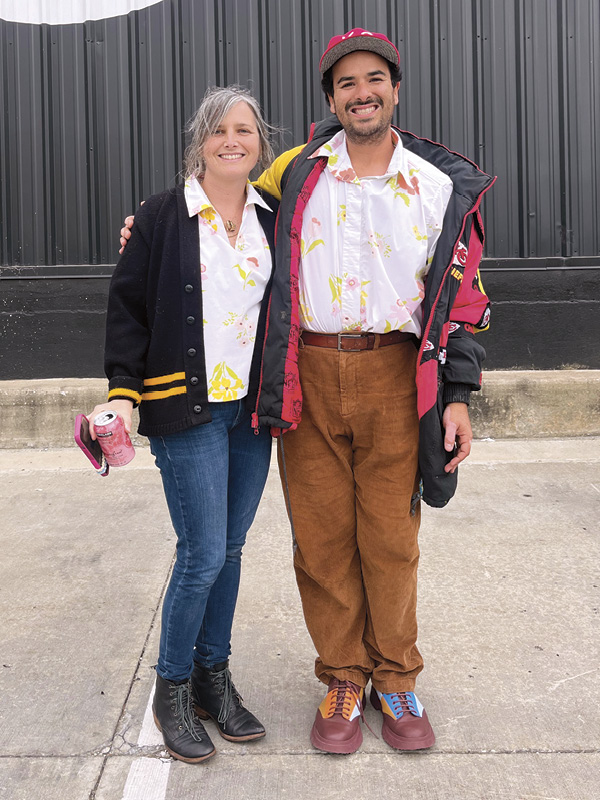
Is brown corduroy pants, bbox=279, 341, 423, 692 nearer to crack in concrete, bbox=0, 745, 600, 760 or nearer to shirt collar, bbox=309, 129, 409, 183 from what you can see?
crack in concrete, bbox=0, 745, 600, 760

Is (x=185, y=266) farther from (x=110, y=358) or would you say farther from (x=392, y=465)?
(x=392, y=465)

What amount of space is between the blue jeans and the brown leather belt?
29 cm

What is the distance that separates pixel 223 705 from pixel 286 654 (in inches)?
20.8

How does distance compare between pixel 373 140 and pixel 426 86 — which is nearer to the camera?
pixel 373 140

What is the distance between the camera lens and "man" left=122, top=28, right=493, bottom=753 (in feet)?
7.97

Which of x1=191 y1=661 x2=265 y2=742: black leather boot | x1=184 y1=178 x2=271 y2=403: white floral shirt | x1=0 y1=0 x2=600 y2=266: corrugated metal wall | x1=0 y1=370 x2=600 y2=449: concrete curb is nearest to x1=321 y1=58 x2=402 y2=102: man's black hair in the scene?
x1=184 y1=178 x2=271 y2=403: white floral shirt

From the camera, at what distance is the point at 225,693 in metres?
2.62

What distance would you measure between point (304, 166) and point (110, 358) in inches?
32.1

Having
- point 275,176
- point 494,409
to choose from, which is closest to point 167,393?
point 275,176

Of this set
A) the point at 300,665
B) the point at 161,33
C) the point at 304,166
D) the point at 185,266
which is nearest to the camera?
the point at 185,266

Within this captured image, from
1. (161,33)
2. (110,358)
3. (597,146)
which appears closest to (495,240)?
(597,146)

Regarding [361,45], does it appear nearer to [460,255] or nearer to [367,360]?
[460,255]

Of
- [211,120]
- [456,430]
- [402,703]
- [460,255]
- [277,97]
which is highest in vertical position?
[277,97]

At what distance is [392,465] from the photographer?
8.46 ft
